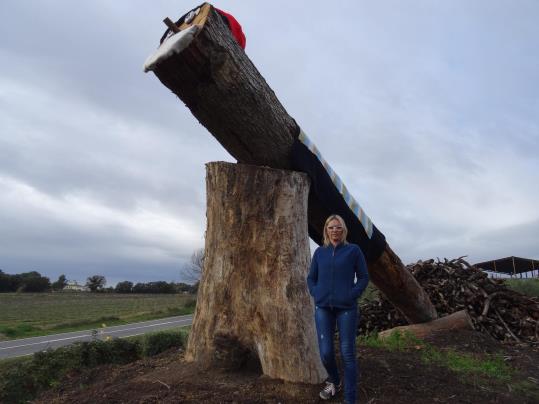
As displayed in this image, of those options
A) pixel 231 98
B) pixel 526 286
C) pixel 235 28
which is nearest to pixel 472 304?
pixel 526 286

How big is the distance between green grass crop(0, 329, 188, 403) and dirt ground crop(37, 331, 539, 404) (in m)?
0.65

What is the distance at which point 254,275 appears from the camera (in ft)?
14.4

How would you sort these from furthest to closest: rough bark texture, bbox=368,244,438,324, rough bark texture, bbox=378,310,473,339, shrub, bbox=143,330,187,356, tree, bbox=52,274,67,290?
tree, bbox=52,274,67,290 → shrub, bbox=143,330,187,356 → rough bark texture, bbox=378,310,473,339 → rough bark texture, bbox=368,244,438,324

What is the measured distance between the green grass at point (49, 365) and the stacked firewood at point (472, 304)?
4336mm

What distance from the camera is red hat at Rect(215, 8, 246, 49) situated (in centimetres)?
416

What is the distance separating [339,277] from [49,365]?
4135 mm

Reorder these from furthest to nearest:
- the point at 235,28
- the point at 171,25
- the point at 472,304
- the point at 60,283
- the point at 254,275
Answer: the point at 60,283, the point at 472,304, the point at 254,275, the point at 235,28, the point at 171,25

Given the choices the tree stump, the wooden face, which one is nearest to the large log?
the tree stump

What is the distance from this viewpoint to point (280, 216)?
4.45 metres

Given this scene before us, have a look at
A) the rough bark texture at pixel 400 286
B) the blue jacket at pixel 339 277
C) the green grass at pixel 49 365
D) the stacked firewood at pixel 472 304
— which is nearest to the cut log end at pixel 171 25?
the blue jacket at pixel 339 277

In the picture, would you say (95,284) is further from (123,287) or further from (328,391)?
(328,391)

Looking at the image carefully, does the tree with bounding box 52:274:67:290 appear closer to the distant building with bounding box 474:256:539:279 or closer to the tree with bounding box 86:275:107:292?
the tree with bounding box 86:275:107:292

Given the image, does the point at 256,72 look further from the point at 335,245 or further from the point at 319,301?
the point at 319,301

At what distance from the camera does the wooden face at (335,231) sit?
4.08 metres
